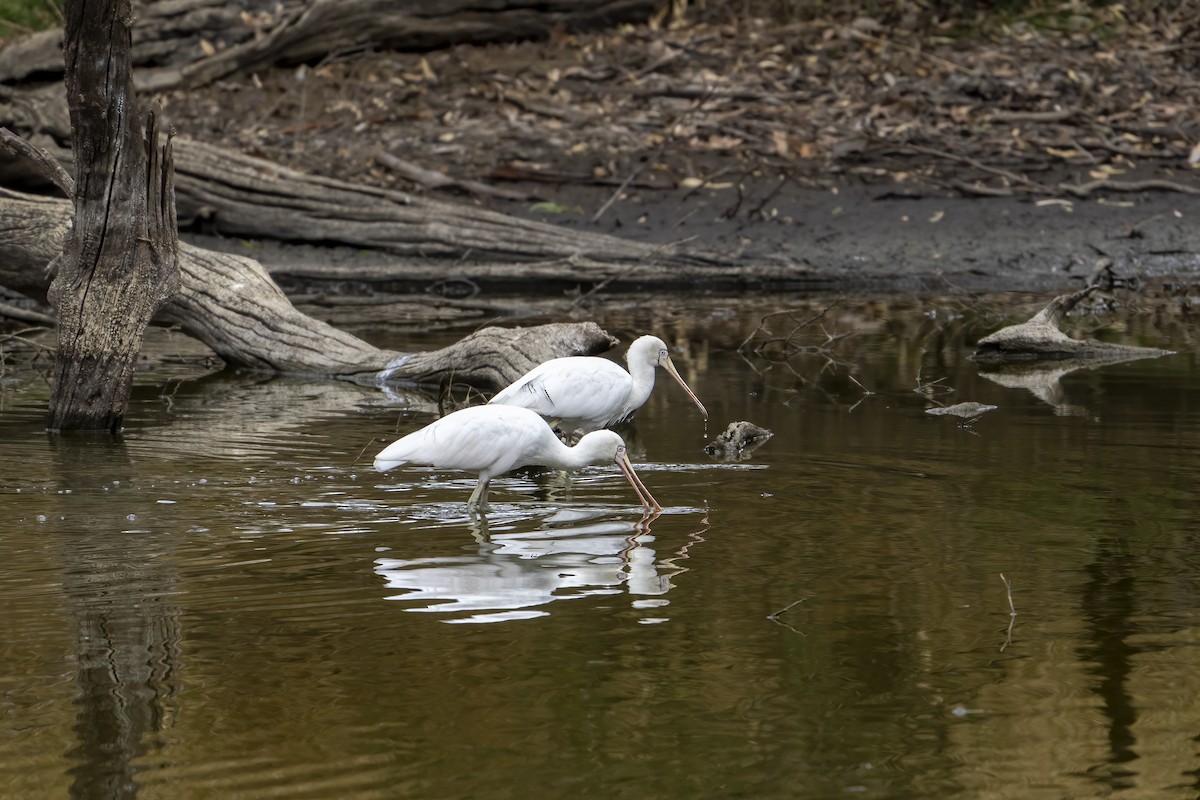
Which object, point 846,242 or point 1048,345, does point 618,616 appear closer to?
point 1048,345

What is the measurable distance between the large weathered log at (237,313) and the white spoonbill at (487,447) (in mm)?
3496

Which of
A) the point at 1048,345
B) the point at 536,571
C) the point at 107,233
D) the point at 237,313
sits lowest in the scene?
the point at 536,571

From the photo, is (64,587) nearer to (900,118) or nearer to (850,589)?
(850,589)

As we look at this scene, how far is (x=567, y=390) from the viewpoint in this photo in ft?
29.1

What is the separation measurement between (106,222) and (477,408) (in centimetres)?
250

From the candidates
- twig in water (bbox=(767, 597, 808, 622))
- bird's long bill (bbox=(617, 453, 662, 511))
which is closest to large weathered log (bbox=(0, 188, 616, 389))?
bird's long bill (bbox=(617, 453, 662, 511))

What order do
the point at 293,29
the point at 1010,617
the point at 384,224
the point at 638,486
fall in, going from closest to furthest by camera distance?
the point at 1010,617 → the point at 638,486 → the point at 384,224 → the point at 293,29

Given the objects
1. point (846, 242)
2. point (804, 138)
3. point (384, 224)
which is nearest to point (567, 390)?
point (384, 224)

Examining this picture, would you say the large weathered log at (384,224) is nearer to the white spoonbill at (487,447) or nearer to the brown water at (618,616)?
the brown water at (618,616)

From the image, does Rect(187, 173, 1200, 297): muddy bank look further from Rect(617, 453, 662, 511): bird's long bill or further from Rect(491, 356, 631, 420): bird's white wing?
Rect(617, 453, 662, 511): bird's long bill

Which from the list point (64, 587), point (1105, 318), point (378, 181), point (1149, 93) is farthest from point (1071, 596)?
point (1149, 93)

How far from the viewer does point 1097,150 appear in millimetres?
18250

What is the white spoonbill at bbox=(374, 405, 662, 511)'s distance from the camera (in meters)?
7.54

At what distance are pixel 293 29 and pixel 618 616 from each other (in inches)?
609
